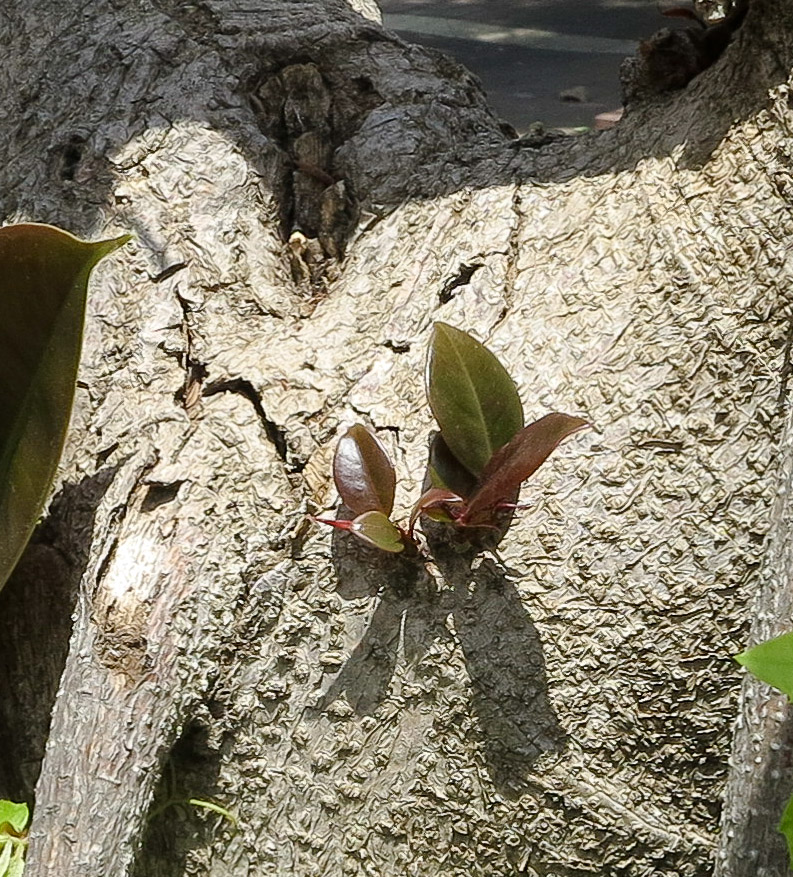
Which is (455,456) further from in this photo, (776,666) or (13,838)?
(13,838)

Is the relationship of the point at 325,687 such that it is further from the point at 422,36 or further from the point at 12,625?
the point at 422,36

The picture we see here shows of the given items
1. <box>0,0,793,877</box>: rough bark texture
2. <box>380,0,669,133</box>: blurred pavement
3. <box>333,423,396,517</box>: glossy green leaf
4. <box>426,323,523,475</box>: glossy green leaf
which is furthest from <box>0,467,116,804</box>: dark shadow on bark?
<box>380,0,669,133</box>: blurred pavement

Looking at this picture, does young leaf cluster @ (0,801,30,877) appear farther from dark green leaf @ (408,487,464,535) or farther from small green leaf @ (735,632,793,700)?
small green leaf @ (735,632,793,700)

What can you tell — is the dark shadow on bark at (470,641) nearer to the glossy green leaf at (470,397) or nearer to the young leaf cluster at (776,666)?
the glossy green leaf at (470,397)

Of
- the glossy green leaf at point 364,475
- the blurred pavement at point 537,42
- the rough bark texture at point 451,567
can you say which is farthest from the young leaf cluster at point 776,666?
the blurred pavement at point 537,42

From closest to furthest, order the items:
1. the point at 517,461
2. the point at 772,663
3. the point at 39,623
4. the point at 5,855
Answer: the point at 772,663
the point at 517,461
the point at 5,855
the point at 39,623

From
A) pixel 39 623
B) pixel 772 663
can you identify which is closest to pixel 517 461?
pixel 772 663
